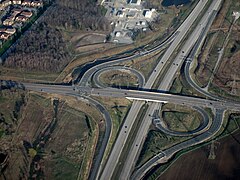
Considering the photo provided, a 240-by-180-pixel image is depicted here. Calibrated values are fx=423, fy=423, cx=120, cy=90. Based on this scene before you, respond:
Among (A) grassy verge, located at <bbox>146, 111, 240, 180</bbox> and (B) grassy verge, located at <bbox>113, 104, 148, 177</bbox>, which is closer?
(A) grassy verge, located at <bbox>146, 111, 240, 180</bbox>

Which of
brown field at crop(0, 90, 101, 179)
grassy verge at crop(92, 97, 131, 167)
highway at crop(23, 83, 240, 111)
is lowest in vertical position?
brown field at crop(0, 90, 101, 179)

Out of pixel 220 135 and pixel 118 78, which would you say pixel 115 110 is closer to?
pixel 118 78

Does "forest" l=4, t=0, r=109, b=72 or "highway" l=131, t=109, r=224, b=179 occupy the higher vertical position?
"forest" l=4, t=0, r=109, b=72

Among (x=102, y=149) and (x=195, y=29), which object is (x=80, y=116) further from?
(x=195, y=29)

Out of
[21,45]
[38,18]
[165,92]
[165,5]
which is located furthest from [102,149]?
[165,5]

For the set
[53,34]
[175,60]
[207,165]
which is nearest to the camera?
[207,165]

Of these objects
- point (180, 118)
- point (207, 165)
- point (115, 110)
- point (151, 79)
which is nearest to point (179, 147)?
point (207, 165)

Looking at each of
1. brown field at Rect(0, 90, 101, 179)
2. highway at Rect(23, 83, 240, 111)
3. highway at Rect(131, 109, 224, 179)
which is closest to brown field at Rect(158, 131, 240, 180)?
highway at Rect(131, 109, 224, 179)

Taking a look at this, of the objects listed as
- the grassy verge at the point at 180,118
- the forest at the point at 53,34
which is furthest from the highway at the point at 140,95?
the forest at the point at 53,34

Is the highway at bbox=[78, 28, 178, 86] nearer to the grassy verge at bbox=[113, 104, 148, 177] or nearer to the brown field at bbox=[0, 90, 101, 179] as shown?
the brown field at bbox=[0, 90, 101, 179]
